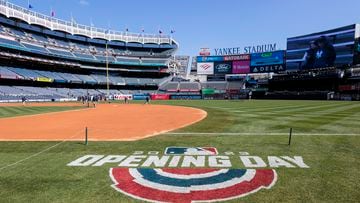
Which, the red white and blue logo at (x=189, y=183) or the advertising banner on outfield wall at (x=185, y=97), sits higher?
the advertising banner on outfield wall at (x=185, y=97)

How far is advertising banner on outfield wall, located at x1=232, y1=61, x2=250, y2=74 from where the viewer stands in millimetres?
80875

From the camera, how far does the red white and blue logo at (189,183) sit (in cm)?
563

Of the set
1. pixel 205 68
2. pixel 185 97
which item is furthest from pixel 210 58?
pixel 185 97

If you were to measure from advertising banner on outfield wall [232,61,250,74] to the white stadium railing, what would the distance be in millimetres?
38154

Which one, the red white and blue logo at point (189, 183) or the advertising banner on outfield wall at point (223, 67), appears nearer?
the red white and blue logo at point (189, 183)

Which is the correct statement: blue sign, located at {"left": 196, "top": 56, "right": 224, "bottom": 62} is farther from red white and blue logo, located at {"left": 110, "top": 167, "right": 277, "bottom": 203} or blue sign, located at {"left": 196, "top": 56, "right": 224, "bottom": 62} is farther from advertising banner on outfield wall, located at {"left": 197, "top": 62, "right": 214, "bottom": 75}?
red white and blue logo, located at {"left": 110, "top": 167, "right": 277, "bottom": 203}

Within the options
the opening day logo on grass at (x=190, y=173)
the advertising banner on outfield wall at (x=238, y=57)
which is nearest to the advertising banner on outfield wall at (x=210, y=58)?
the advertising banner on outfield wall at (x=238, y=57)

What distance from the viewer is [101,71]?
301 ft

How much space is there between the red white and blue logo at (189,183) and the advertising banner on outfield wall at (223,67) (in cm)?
7961

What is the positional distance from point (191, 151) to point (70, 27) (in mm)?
88660

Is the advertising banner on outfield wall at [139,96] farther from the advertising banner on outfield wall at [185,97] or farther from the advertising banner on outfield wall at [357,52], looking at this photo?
the advertising banner on outfield wall at [357,52]

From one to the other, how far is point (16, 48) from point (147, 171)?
68.0 m

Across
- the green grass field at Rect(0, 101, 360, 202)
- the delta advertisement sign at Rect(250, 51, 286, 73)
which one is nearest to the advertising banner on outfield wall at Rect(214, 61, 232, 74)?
the delta advertisement sign at Rect(250, 51, 286, 73)

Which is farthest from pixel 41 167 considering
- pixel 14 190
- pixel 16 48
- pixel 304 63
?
pixel 304 63
